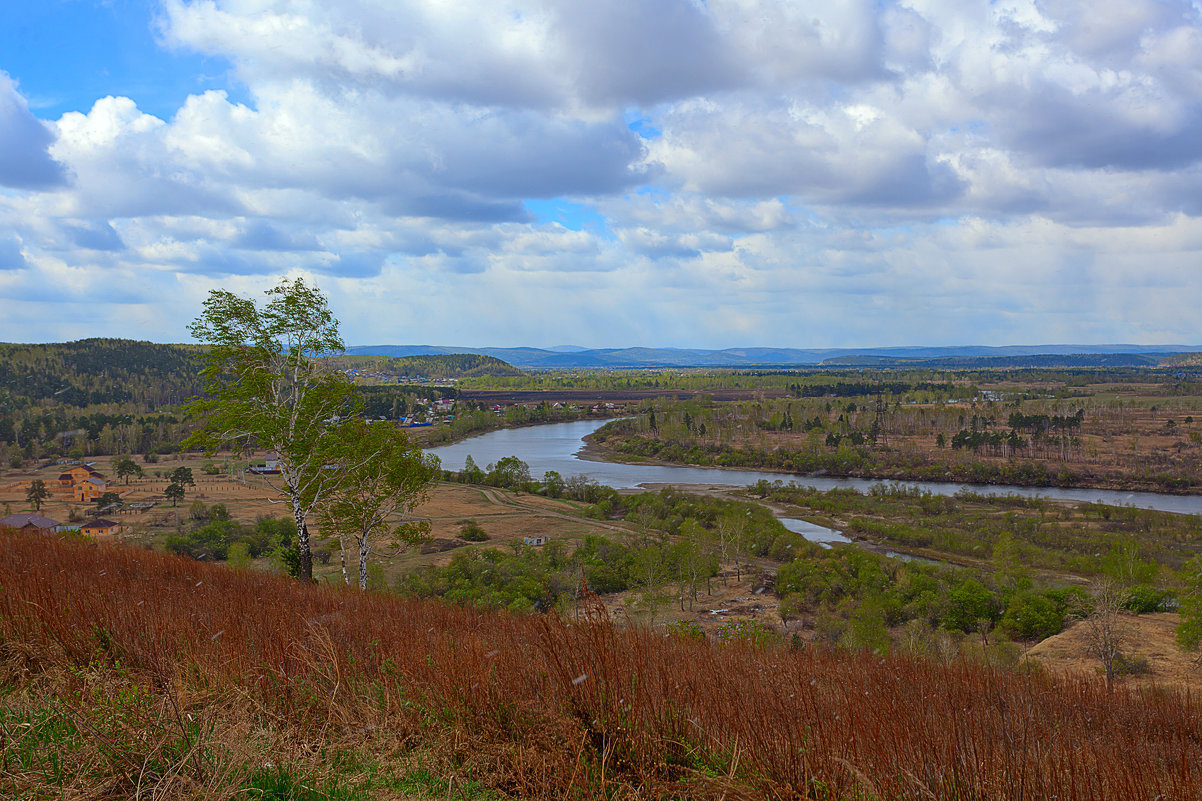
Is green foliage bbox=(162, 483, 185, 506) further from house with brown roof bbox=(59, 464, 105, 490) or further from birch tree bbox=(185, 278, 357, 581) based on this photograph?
birch tree bbox=(185, 278, 357, 581)

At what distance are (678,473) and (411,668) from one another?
80.3 metres

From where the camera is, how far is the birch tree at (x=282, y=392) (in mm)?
15742

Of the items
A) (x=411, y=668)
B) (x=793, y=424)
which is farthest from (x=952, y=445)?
(x=411, y=668)

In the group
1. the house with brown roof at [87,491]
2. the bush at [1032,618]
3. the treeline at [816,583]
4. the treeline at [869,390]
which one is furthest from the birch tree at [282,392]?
the treeline at [869,390]

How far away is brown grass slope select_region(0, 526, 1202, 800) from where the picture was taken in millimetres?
3078

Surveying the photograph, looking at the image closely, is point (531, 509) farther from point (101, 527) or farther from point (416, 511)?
point (101, 527)

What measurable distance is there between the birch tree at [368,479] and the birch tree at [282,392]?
0.60m

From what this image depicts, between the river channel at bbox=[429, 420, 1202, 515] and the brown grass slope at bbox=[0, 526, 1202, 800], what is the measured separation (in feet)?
216

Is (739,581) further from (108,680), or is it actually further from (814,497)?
(108,680)

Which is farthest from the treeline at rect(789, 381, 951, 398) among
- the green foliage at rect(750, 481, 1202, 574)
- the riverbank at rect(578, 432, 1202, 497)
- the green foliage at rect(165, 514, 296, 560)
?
the green foliage at rect(165, 514, 296, 560)

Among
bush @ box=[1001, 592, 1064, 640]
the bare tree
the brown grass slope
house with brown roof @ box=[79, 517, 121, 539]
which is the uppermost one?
the brown grass slope

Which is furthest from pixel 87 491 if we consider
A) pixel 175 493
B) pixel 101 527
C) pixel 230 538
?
pixel 230 538

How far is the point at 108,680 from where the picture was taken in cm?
411

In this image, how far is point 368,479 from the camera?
19281mm
